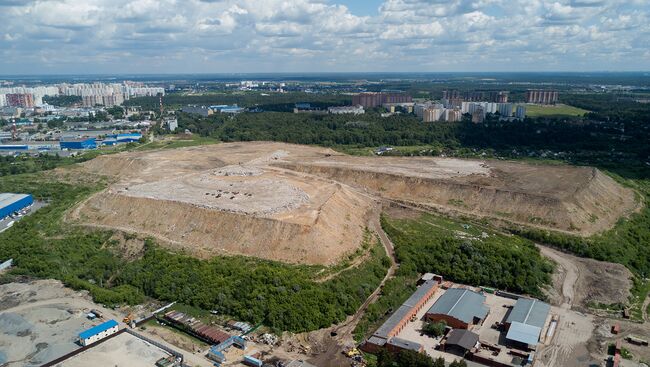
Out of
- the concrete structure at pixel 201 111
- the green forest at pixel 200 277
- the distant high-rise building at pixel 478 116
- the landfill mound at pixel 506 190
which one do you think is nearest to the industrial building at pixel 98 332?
the green forest at pixel 200 277

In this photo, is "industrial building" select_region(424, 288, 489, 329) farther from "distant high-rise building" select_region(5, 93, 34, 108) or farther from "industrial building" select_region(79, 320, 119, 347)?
"distant high-rise building" select_region(5, 93, 34, 108)

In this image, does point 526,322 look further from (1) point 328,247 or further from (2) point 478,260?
(1) point 328,247

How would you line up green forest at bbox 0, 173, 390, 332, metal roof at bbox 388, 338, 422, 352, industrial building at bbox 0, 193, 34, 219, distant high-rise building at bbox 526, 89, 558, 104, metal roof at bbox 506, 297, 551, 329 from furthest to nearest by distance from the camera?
distant high-rise building at bbox 526, 89, 558, 104, industrial building at bbox 0, 193, 34, 219, green forest at bbox 0, 173, 390, 332, metal roof at bbox 506, 297, 551, 329, metal roof at bbox 388, 338, 422, 352

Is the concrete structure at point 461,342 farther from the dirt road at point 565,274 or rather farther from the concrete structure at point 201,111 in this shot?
the concrete structure at point 201,111

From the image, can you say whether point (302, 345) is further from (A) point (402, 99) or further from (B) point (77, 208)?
(A) point (402, 99)

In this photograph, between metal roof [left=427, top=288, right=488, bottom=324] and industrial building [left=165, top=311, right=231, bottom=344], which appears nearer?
industrial building [left=165, top=311, right=231, bottom=344]

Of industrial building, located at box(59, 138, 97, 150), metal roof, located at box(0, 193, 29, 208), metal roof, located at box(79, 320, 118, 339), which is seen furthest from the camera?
industrial building, located at box(59, 138, 97, 150)

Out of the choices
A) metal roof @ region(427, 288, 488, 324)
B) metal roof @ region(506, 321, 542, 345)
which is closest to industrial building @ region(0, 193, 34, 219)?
metal roof @ region(427, 288, 488, 324)
